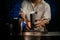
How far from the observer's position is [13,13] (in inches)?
53.4

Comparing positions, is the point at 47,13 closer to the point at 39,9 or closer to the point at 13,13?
the point at 39,9

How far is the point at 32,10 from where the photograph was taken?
137 cm

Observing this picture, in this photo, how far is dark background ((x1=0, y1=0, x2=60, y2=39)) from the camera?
1.35m

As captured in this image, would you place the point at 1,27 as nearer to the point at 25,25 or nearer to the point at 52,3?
the point at 25,25

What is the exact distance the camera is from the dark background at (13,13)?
135 cm

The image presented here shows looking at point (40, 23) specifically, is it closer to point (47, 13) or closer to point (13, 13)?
point (47, 13)

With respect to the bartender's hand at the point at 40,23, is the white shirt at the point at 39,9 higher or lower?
higher

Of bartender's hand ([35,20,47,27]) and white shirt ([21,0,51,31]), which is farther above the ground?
white shirt ([21,0,51,31])

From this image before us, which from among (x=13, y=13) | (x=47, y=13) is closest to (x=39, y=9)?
(x=47, y=13)

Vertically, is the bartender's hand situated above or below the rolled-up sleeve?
below

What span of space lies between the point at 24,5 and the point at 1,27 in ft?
0.67

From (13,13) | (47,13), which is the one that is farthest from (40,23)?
(13,13)

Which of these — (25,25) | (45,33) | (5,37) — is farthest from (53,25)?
(5,37)

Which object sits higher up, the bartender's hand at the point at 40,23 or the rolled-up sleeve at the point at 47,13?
the rolled-up sleeve at the point at 47,13
